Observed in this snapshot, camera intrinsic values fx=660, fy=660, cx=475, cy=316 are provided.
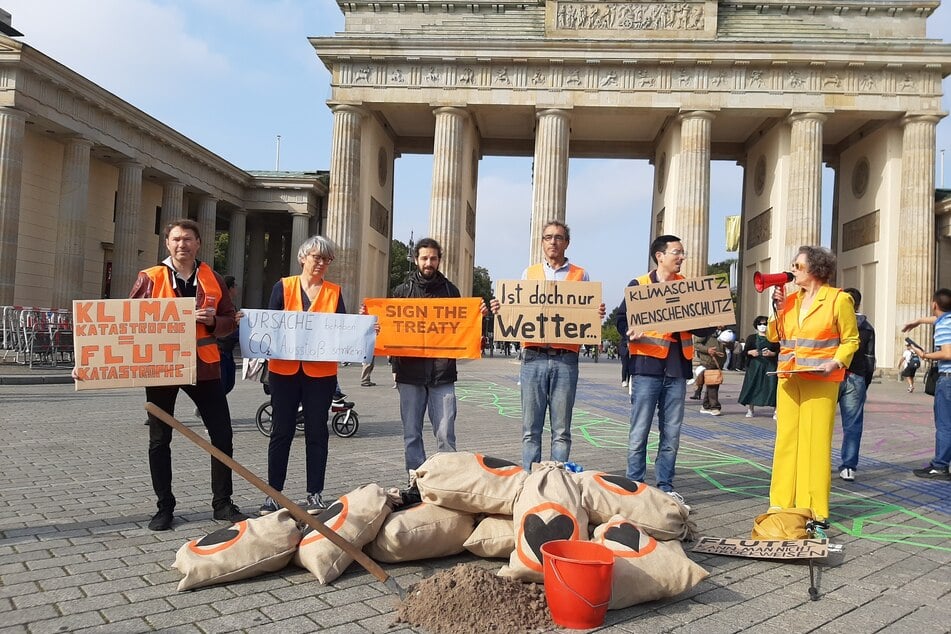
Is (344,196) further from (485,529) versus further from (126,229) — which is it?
(485,529)

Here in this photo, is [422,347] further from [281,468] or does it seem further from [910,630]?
[910,630]

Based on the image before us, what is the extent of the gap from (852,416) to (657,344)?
3016 millimetres

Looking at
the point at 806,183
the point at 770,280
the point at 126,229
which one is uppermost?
the point at 806,183

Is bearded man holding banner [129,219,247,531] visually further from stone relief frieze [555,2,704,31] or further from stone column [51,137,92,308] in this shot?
stone relief frieze [555,2,704,31]

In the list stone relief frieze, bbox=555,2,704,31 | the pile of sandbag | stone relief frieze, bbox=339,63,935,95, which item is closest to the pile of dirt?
the pile of sandbag

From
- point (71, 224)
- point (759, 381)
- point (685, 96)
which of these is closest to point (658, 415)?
point (759, 381)

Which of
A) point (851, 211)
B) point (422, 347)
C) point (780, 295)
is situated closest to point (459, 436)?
point (422, 347)

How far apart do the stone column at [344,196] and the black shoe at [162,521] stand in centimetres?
2790

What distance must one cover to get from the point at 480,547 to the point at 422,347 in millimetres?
1891

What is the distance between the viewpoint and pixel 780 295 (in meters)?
5.33

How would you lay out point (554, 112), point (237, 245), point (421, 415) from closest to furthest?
point (421, 415)
point (554, 112)
point (237, 245)

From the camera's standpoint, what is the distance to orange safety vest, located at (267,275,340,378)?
16.4ft

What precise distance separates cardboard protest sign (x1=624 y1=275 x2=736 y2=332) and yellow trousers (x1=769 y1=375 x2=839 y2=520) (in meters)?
0.78

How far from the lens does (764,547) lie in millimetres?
4250
